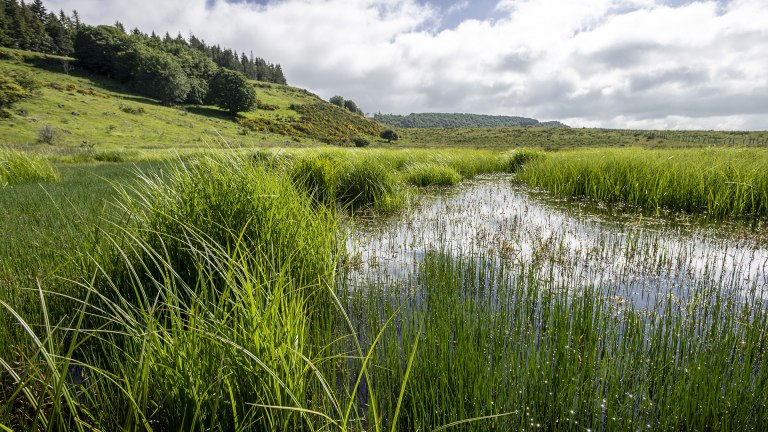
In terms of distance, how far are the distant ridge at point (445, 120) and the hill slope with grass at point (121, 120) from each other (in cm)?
8726

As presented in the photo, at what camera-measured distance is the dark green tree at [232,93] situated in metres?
51.9

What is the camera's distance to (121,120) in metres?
35.0

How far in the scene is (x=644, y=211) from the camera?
5598 mm

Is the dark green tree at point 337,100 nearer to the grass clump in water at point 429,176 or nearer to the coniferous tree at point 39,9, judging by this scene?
the coniferous tree at point 39,9

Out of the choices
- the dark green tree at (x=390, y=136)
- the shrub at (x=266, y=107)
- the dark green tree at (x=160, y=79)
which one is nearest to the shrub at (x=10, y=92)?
the dark green tree at (x=160, y=79)

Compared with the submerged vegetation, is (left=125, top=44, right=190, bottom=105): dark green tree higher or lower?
higher

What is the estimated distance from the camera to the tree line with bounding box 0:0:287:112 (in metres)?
50.3

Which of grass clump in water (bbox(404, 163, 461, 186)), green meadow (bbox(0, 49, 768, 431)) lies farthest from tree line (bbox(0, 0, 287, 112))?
green meadow (bbox(0, 49, 768, 431))

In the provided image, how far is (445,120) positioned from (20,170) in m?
176

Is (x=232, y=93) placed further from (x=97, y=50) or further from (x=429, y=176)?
(x=429, y=176)

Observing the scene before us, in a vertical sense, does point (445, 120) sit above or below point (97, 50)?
above

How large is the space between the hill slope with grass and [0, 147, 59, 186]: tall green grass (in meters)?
8.28

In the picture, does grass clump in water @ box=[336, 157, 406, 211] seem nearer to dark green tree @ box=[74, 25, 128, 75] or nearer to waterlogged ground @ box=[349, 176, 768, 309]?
waterlogged ground @ box=[349, 176, 768, 309]

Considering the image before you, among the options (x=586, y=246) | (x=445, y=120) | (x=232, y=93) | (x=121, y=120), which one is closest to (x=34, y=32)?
(x=232, y=93)
